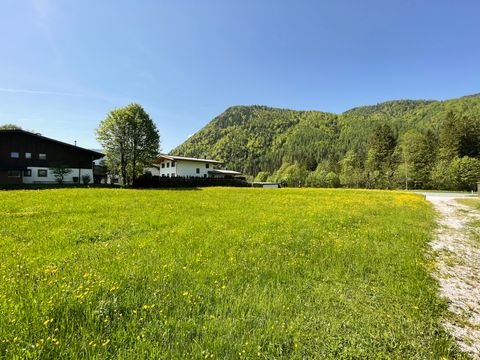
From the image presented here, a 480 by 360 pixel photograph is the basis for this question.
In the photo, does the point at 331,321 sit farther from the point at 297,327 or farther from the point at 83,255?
the point at 83,255

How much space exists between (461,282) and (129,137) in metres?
43.6

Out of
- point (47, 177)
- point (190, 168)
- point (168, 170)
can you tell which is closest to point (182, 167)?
point (190, 168)

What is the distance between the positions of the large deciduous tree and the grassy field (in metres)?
35.0

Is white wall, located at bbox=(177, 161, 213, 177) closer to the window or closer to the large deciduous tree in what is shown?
the large deciduous tree

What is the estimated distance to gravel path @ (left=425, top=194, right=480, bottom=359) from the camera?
11.8ft

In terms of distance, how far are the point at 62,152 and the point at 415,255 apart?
167ft

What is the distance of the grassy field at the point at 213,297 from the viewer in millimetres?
2957

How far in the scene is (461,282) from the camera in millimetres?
5484

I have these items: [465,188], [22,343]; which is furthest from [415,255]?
[465,188]

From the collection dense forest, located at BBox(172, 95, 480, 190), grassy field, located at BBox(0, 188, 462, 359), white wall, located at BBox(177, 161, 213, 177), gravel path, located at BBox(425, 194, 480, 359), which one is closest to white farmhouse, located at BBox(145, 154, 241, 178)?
white wall, located at BBox(177, 161, 213, 177)

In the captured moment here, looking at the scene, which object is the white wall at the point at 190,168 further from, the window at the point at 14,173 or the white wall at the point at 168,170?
the window at the point at 14,173

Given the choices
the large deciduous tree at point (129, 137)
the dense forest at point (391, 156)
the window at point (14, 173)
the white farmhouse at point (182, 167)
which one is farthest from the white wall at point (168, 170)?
the dense forest at point (391, 156)

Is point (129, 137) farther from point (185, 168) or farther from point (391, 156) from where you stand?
point (391, 156)

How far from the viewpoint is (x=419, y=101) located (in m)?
199
